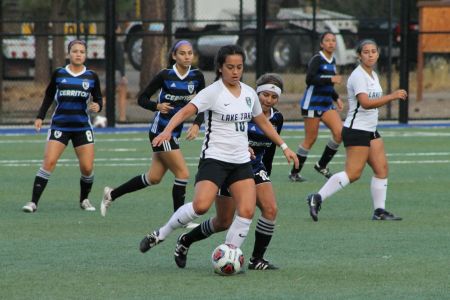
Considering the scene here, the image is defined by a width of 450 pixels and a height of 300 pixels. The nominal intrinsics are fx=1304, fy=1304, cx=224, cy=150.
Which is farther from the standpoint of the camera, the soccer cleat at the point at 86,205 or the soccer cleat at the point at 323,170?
the soccer cleat at the point at 323,170

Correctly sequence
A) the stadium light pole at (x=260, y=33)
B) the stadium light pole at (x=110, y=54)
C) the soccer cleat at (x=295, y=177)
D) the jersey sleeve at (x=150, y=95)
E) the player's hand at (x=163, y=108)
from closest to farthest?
the player's hand at (x=163, y=108), the jersey sleeve at (x=150, y=95), the soccer cleat at (x=295, y=177), the stadium light pole at (x=110, y=54), the stadium light pole at (x=260, y=33)

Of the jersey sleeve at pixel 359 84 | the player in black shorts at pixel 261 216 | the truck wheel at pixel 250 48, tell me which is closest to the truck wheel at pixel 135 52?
the truck wheel at pixel 250 48

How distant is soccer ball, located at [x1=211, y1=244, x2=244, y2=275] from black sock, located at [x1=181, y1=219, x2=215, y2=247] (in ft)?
1.14

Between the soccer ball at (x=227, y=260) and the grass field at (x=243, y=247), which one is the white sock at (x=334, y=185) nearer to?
the grass field at (x=243, y=247)

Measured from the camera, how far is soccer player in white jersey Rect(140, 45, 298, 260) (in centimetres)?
1017

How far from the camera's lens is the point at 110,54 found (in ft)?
88.6

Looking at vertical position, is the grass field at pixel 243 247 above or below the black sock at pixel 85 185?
below

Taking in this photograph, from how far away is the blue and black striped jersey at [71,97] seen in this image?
14547 millimetres

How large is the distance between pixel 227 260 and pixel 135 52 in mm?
20157

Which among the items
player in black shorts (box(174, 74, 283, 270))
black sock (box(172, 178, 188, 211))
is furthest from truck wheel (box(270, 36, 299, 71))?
player in black shorts (box(174, 74, 283, 270))

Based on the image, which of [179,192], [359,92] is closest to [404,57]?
[359,92]

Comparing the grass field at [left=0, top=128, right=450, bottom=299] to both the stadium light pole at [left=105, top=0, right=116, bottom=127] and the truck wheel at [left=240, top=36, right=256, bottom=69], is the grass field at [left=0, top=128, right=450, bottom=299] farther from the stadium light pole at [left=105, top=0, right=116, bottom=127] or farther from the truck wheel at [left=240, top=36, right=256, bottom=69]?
the truck wheel at [left=240, top=36, right=256, bottom=69]

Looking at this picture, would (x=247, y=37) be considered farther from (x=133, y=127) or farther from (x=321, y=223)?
(x=321, y=223)

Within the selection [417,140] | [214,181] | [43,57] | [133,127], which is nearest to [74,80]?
[214,181]
